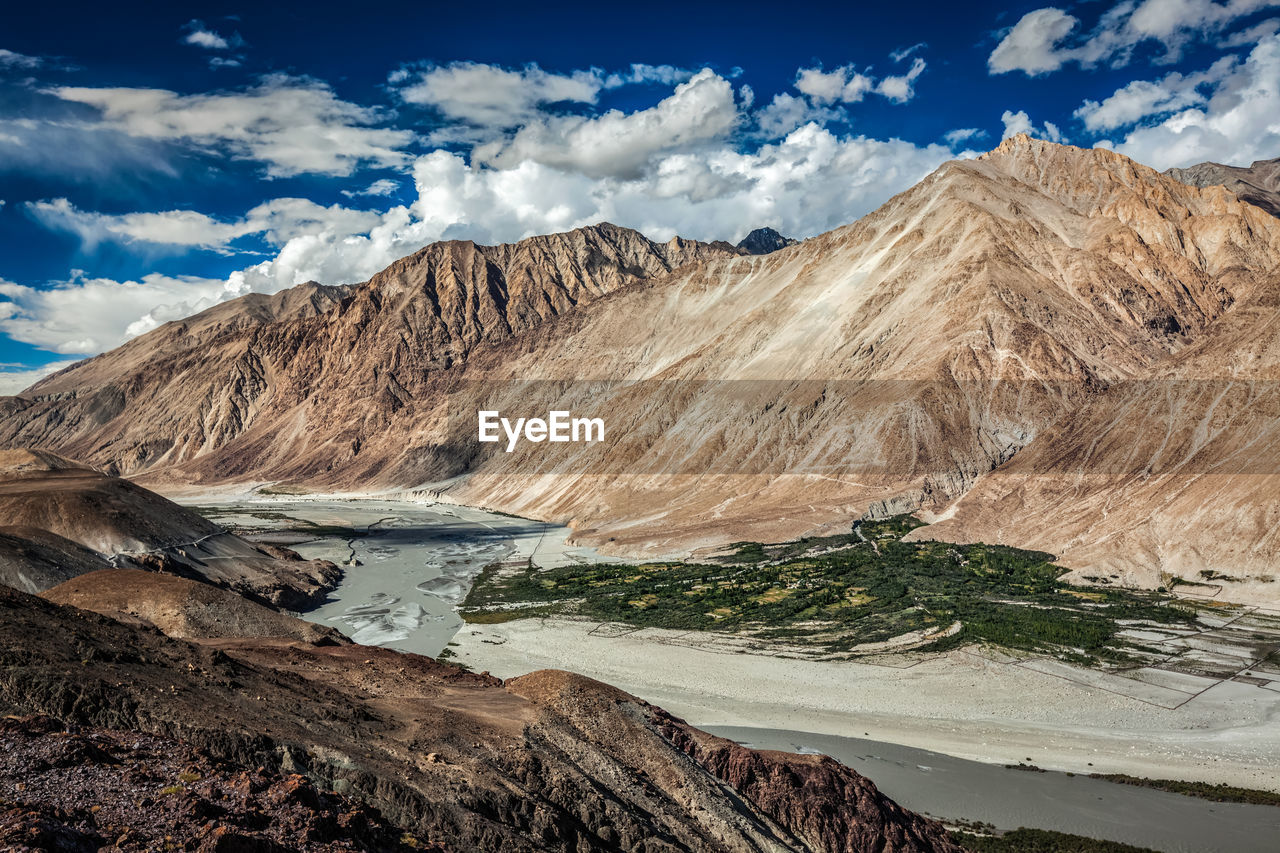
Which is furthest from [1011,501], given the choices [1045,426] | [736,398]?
[736,398]

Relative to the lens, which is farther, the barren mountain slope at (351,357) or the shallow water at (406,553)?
the barren mountain slope at (351,357)

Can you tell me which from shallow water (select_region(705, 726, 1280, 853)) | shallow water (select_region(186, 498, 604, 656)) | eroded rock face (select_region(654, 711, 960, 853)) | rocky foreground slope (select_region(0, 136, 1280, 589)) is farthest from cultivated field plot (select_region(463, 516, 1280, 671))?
eroded rock face (select_region(654, 711, 960, 853))

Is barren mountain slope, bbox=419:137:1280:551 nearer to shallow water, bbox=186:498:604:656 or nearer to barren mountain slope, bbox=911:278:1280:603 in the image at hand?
shallow water, bbox=186:498:604:656

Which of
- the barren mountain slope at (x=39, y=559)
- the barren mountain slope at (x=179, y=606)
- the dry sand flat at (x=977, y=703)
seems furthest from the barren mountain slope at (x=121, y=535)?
the dry sand flat at (x=977, y=703)

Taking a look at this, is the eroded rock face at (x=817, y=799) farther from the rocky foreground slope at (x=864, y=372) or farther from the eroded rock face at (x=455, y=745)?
the rocky foreground slope at (x=864, y=372)

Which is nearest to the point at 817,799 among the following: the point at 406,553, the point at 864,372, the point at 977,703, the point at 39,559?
the point at 977,703

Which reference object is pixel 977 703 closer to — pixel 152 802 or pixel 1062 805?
pixel 1062 805
